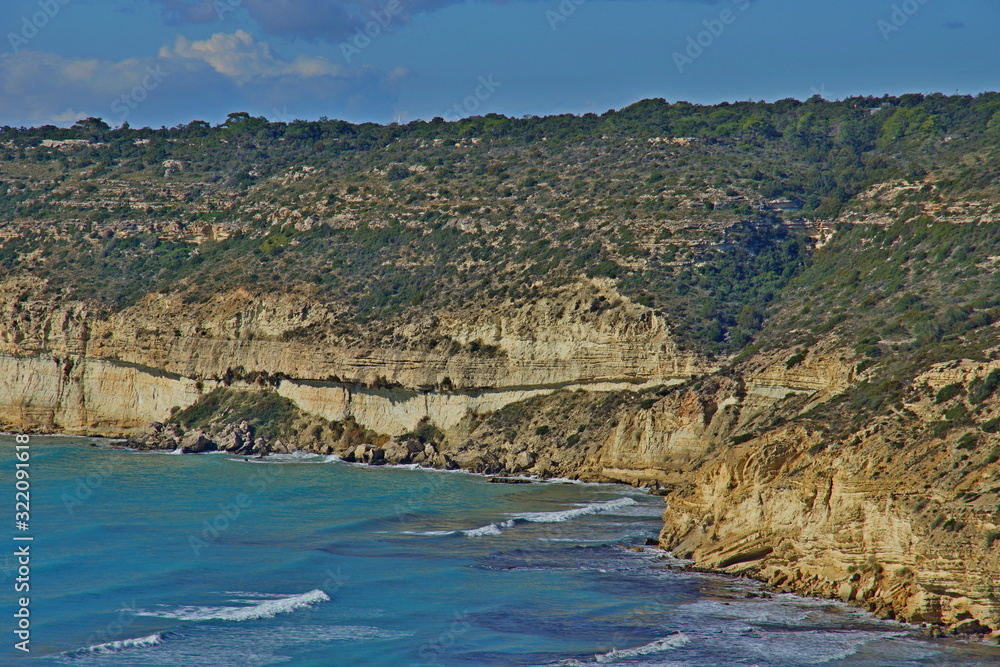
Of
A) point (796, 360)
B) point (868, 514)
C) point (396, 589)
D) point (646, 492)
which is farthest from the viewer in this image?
point (646, 492)

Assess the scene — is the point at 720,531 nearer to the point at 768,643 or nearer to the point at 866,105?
the point at 768,643

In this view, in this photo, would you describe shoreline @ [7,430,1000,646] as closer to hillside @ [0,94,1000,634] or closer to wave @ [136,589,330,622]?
hillside @ [0,94,1000,634]

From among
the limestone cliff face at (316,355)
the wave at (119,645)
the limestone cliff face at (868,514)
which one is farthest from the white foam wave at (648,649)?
the limestone cliff face at (316,355)

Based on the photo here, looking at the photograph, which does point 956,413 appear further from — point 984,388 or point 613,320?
point 613,320

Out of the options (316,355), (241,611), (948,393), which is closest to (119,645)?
(241,611)

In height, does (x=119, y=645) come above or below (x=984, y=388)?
below

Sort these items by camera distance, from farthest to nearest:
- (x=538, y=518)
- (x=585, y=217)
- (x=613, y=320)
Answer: (x=585, y=217), (x=613, y=320), (x=538, y=518)
